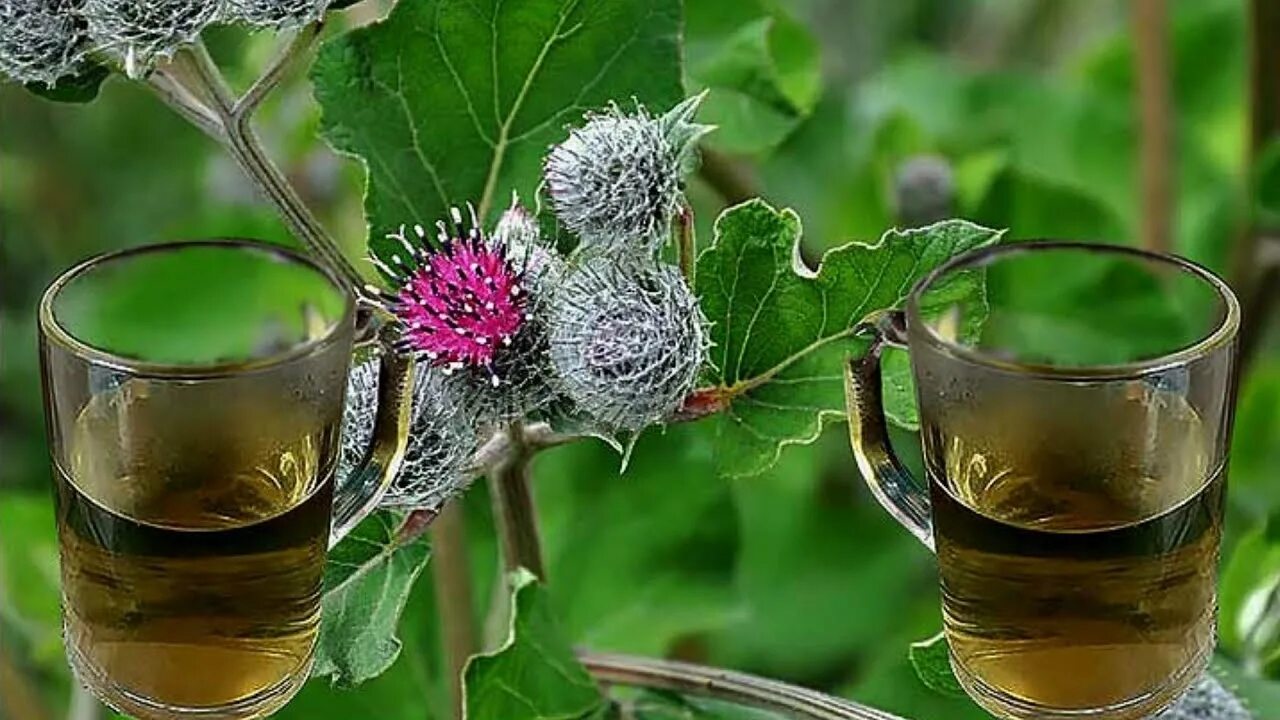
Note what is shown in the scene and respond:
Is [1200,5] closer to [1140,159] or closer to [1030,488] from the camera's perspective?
[1140,159]

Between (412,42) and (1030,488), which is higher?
(412,42)

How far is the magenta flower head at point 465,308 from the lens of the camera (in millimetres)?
794

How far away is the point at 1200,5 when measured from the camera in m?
2.01

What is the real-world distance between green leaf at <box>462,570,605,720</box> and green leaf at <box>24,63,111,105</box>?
0.96 ft

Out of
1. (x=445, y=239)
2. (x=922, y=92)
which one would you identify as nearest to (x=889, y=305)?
(x=445, y=239)

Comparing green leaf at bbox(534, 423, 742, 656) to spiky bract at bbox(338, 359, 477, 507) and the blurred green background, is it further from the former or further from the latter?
spiky bract at bbox(338, 359, 477, 507)

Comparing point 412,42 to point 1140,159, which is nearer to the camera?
point 412,42

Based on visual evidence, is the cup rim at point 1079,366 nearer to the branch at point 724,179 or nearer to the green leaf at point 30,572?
the branch at point 724,179

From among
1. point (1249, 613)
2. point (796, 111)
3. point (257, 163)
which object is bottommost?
point (1249, 613)

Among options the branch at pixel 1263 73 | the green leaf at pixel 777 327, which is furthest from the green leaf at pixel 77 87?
the branch at pixel 1263 73

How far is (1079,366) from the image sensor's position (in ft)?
2.44

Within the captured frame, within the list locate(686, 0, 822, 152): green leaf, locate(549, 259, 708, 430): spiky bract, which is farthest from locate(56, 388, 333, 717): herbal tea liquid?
locate(686, 0, 822, 152): green leaf

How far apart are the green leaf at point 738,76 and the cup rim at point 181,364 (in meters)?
0.41

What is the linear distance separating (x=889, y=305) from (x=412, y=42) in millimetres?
265
